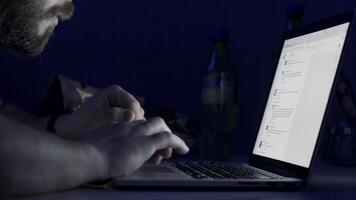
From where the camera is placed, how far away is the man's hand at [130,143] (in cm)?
89

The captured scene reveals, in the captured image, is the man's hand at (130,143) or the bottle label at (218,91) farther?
the bottle label at (218,91)

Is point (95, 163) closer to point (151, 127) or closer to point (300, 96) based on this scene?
point (151, 127)

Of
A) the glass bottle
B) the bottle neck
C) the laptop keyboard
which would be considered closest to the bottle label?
the glass bottle

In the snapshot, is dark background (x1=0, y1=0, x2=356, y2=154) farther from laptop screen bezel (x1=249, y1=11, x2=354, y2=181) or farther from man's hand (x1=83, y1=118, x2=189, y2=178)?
man's hand (x1=83, y1=118, x2=189, y2=178)

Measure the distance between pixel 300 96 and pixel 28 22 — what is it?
2.04ft

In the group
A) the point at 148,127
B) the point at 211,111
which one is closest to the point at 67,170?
the point at 148,127

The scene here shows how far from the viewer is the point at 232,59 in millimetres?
1833

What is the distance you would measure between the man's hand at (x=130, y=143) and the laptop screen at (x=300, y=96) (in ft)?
0.67

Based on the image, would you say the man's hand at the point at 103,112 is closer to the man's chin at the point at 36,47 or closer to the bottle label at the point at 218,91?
the man's chin at the point at 36,47

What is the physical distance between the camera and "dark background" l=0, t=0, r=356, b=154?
1749 millimetres

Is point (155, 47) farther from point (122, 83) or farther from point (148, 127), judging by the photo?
point (148, 127)

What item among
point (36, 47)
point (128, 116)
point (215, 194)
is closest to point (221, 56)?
point (36, 47)

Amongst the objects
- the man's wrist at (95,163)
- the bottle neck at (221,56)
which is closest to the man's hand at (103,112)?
the man's wrist at (95,163)

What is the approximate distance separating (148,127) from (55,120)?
1.68 ft
